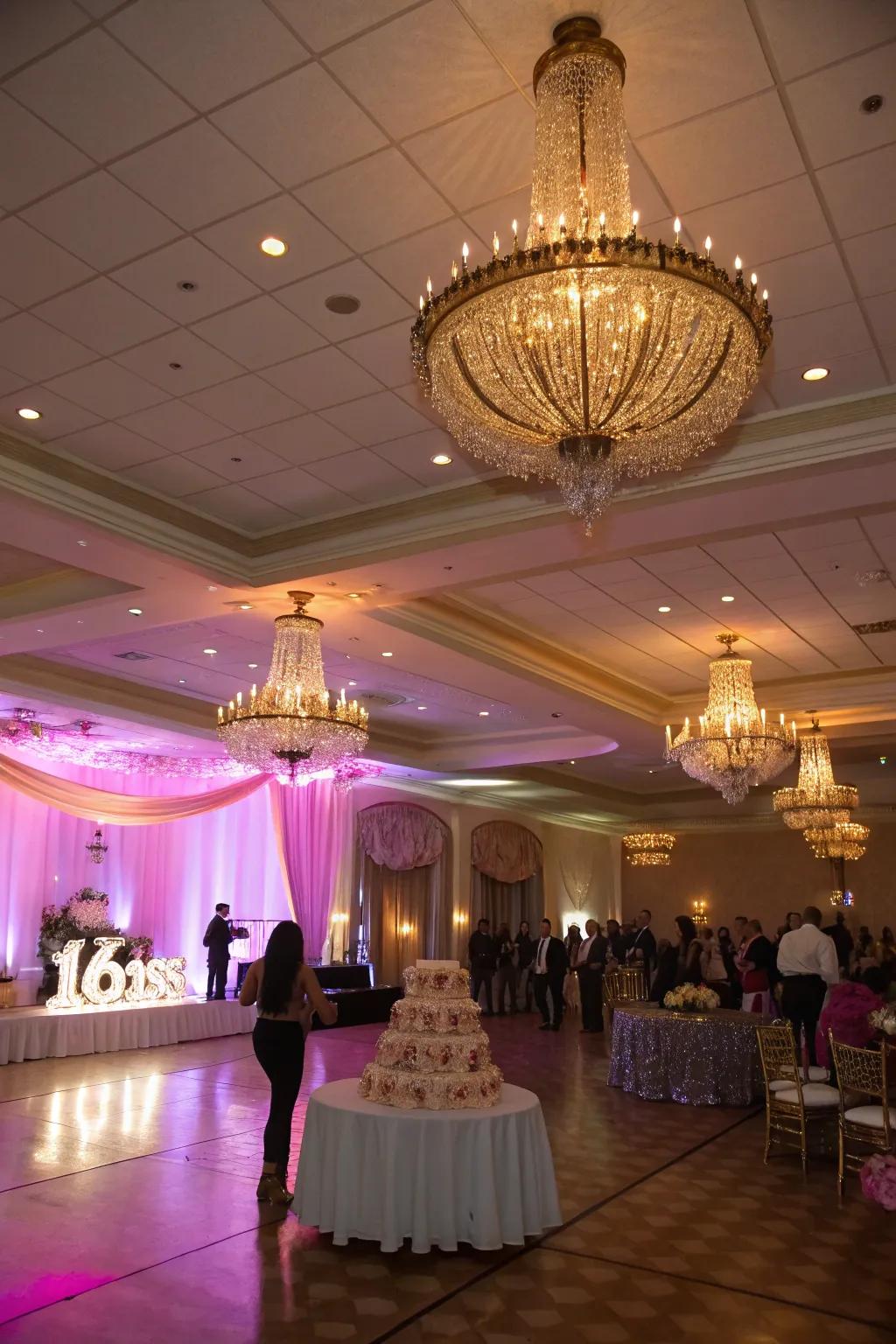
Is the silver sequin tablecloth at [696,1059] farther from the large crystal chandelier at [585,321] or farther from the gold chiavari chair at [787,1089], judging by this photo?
the large crystal chandelier at [585,321]

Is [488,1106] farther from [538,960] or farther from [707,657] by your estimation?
[538,960]

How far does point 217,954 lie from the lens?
14773 mm

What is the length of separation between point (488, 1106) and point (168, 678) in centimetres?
762

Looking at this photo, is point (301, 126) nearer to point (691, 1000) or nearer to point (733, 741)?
point (733, 741)

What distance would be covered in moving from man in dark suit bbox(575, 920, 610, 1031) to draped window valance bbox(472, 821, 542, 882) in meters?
4.71

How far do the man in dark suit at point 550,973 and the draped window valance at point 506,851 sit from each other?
4.28m

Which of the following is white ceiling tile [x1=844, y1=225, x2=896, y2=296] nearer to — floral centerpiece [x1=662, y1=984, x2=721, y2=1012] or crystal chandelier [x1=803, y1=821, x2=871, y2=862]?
floral centerpiece [x1=662, y1=984, x2=721, y2=1012]

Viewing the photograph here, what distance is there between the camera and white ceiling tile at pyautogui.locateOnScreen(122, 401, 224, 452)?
5.74 metres

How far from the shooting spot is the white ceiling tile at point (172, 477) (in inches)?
252

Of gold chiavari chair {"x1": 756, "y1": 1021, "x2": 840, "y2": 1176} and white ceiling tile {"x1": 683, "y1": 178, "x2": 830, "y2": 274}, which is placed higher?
white ceiling tile {"x1": 683, "y1": 178, "x2": 830, "y2": 274}

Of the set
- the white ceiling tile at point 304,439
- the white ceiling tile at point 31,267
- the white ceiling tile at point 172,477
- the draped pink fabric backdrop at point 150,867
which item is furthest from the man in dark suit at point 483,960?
the white ceiling tile at point 31,267

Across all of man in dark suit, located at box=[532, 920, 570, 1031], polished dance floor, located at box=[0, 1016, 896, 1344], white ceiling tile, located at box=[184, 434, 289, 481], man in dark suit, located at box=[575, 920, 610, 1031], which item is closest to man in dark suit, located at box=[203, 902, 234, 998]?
man in dark suit, located at box=[532, 920, 570, 1031]

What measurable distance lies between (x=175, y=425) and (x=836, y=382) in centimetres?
362

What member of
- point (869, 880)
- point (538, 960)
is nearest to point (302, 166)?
point (538, 960)
